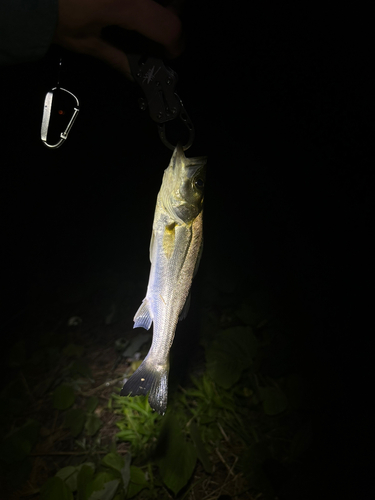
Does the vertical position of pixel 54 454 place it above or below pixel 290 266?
below

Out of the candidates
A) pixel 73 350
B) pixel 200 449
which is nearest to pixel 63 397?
pixel 73 350

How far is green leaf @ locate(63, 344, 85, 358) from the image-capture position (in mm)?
3289

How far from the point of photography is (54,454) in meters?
2.57

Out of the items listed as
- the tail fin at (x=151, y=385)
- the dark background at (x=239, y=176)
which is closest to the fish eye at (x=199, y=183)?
the tail fin at (x=151, y=385)

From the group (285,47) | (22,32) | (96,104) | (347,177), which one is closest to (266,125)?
(285,47)

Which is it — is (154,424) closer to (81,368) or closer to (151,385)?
(81,368)

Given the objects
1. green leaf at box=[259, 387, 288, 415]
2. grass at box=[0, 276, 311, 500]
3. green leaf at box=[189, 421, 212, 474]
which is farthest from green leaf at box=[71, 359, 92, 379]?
green leaf at box=[259, 387, 288, 415]

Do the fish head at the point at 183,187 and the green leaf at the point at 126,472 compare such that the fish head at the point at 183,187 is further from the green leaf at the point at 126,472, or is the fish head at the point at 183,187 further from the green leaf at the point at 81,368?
the green leaf at the point at 81,368

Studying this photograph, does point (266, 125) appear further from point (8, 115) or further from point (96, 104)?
point (8, 115)

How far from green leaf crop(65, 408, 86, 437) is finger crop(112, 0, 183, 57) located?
2976mm

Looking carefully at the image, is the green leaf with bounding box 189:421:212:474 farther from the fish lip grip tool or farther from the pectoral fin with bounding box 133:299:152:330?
the fish lip grip tool

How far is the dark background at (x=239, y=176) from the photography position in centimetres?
247

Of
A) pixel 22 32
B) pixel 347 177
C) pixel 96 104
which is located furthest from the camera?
pixel 96 104

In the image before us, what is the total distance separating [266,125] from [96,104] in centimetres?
183
